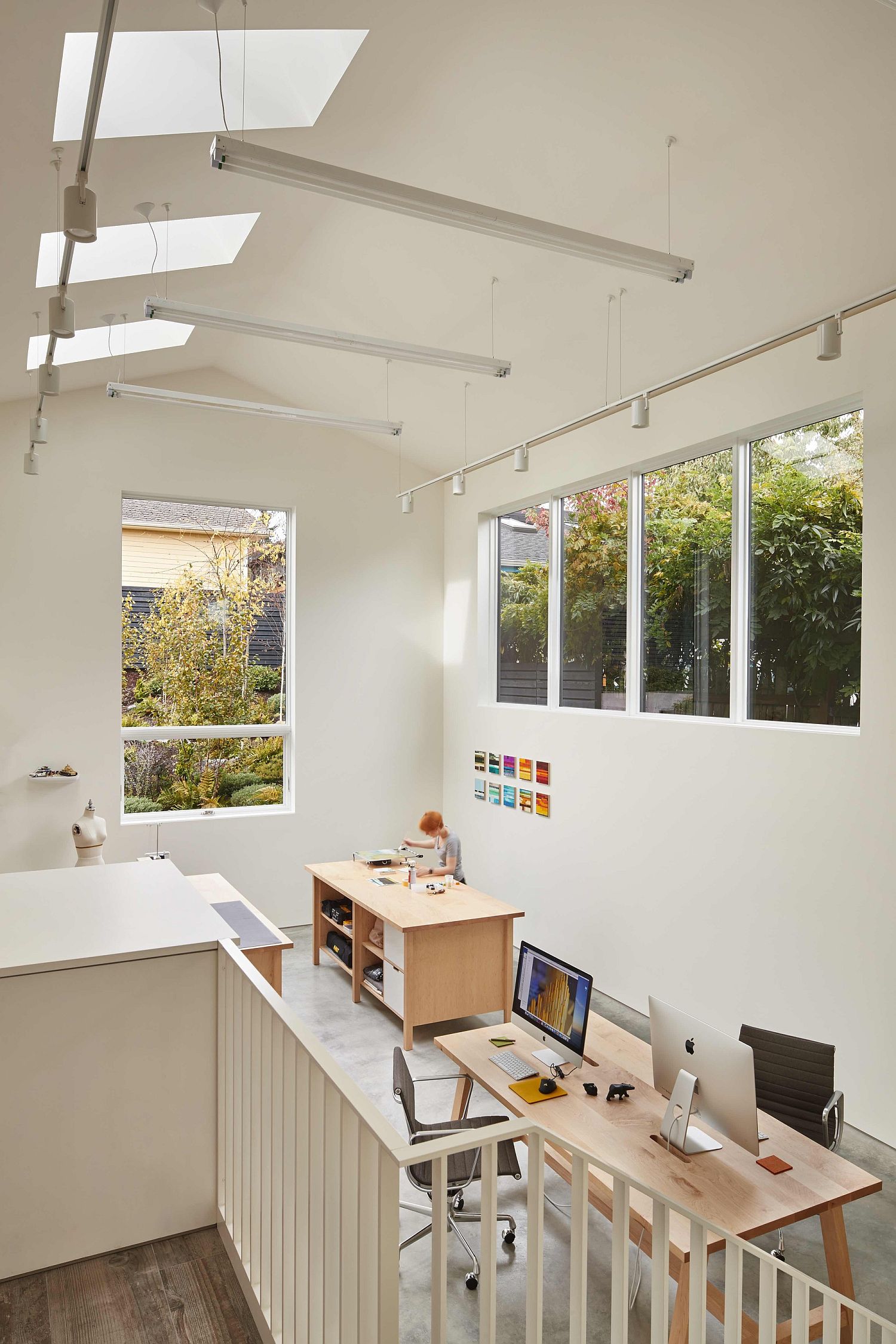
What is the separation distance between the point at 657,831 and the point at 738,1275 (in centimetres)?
371

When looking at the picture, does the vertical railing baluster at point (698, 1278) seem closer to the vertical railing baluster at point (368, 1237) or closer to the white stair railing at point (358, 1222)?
the white stair railing at point (358, 1222)

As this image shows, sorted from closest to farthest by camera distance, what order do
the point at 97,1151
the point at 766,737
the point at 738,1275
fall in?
the point at 738,1275 → the point at 97,1151 → the point at 766,737

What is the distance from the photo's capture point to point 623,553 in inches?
239

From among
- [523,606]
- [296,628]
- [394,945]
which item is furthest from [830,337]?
[296,628]

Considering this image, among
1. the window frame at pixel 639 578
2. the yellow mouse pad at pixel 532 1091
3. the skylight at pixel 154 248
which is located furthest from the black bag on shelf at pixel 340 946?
the skylight at pixel 154 248

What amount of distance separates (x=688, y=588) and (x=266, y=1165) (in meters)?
4.12

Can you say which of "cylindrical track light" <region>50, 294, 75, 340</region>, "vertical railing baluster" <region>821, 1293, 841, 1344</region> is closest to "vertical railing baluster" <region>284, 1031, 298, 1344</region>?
"vertical railing baluster" <region>821, 1293, 841, 1344</region>

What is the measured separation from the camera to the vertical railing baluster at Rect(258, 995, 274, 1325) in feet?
7.38

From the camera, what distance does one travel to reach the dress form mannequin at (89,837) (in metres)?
6.32

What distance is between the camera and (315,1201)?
1947mm

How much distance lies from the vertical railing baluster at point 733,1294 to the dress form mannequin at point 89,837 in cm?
535

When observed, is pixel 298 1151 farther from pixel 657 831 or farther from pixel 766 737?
pixel 657 831

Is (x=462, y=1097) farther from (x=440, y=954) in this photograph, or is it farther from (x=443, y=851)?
(x=443, y=851)

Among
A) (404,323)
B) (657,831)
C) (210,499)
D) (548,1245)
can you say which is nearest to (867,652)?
(657,831)
